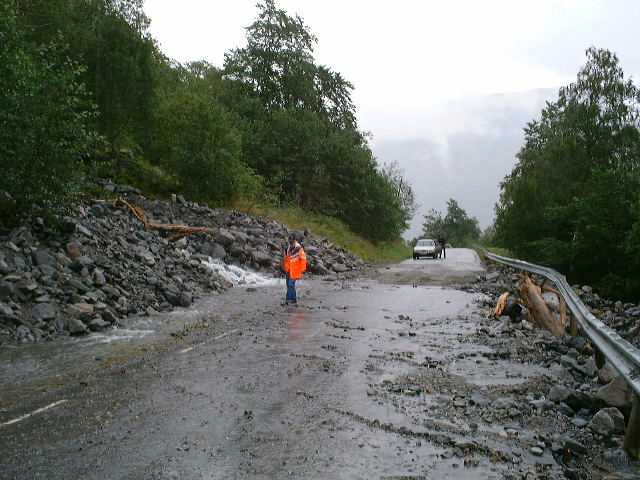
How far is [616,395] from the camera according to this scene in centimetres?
559

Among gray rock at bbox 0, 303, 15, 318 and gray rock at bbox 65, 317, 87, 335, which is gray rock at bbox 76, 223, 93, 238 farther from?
gray rock at bbox 0, 303, 15, 318

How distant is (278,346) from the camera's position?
8969 mm

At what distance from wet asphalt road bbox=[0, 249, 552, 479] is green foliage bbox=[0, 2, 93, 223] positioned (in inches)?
199

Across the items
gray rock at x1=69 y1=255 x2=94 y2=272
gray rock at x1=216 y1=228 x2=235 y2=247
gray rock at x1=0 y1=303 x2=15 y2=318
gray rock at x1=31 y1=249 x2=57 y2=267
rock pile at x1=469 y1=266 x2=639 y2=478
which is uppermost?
gray rock at x1=216 y1=228 x2=235 y2=247

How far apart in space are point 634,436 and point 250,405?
3.62 m

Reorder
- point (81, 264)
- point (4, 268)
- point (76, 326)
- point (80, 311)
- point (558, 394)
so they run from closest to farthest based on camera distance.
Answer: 1. point (558, 394)
2. point (76, 326)
3. point (80, 311)
4. point (4, 268)
5. point (81, 264)

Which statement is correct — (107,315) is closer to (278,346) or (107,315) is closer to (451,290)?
(278,346)

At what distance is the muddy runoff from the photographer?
4285 mm

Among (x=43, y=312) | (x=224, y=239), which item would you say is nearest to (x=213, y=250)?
(x=224, y=239)

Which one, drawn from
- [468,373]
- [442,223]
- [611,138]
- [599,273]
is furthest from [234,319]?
[442,223]

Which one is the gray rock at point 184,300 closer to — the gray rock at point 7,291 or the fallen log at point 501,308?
the gray rock at point 7,291

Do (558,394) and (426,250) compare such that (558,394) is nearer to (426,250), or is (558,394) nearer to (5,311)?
(5,311)

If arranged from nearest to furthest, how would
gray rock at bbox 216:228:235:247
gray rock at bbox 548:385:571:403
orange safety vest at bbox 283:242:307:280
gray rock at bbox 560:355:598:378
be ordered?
gray rock at bbox 548:385:571:403, gray rock at bbox 560:355:598:378, orange safety vest at bbox 283:242:307:280, gray rock at bbox 216:228:235:247

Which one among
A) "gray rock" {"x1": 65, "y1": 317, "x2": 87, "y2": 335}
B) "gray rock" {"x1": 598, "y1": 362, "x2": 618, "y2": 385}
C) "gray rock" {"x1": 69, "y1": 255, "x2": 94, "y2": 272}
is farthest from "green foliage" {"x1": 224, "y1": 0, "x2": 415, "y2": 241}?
"gray rock" {"x1": 598, "y1": 362, "x2": 618, "y2": 385}
